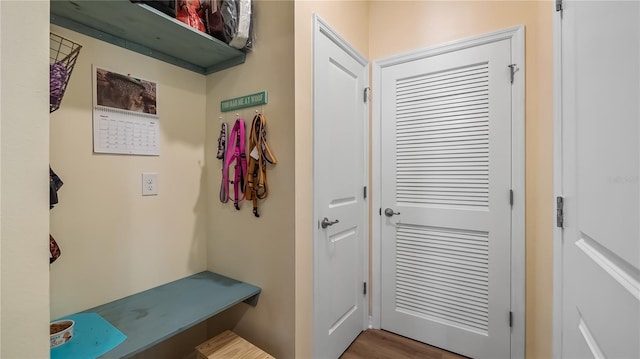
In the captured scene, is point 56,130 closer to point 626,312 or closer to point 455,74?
point 626,312

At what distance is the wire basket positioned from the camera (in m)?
1.05

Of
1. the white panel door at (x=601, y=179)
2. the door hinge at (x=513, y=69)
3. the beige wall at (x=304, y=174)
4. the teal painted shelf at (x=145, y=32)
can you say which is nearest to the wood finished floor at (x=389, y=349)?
the beige wall at (x=304, y=174)

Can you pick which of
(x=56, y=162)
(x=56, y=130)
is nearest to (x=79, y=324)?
(x=56, y=162)

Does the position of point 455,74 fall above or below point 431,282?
above

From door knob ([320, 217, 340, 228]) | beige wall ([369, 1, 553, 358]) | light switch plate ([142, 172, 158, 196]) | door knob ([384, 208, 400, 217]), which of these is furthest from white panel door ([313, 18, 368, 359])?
light switch plate ([142, 172, 158, 196])

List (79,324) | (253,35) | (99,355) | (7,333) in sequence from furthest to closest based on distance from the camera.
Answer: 1. (253,35)
2. (79,324)
3. (99,355)
4. (7,333)

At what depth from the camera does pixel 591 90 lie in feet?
2.38

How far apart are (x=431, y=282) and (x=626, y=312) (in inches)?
56.1

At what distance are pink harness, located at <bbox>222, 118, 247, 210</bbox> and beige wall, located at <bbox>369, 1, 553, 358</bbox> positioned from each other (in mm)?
1303

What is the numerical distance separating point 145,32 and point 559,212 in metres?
2.08

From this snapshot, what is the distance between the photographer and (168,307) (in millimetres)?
1268

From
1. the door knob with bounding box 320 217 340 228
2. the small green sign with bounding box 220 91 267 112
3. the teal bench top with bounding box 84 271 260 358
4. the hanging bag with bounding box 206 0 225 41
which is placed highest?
the hanging bag with bounding box 206 0 225 41

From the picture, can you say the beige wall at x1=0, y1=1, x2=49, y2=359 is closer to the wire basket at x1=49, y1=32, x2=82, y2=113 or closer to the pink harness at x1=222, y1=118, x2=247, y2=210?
the wire basket at x1=49, y1=32, x2=82, y2=113

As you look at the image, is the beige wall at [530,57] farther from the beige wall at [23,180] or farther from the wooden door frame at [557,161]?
the beige wall at [23,180]
